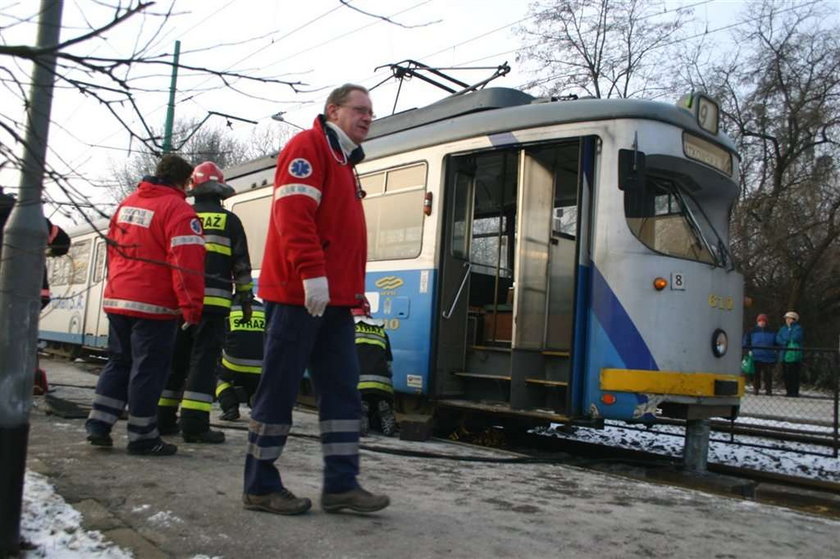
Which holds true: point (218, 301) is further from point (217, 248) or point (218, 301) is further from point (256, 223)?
point (256, 223)

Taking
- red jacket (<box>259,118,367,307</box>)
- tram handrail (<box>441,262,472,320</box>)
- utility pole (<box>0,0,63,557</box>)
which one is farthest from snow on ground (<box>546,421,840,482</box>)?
utility pole (<box>0,0,63,557</box>)

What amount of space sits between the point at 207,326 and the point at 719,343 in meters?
4.23

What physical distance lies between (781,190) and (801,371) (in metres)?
15.1

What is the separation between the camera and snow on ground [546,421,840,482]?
300 inches

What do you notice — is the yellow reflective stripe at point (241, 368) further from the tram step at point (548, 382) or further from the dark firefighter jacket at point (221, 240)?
the tram step at point (548, 382)

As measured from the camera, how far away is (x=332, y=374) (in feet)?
11.4

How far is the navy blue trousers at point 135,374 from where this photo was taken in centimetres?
446

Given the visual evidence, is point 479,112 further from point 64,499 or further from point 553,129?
point 64,499

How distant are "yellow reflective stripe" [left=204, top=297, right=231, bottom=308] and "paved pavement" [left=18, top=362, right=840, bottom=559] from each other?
3.21ft

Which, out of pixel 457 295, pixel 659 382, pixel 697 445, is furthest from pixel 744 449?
pixel 457 295

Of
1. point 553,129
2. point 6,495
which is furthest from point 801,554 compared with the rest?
point 553,129

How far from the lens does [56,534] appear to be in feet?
9.17

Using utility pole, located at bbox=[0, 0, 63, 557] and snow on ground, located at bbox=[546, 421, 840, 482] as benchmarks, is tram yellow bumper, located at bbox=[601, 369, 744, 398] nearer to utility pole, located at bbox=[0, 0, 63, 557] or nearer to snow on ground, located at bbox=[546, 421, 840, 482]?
snow on ground, located at bbox=[546, 421, 840, 482]

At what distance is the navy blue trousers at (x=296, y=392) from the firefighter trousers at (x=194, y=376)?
188cm
